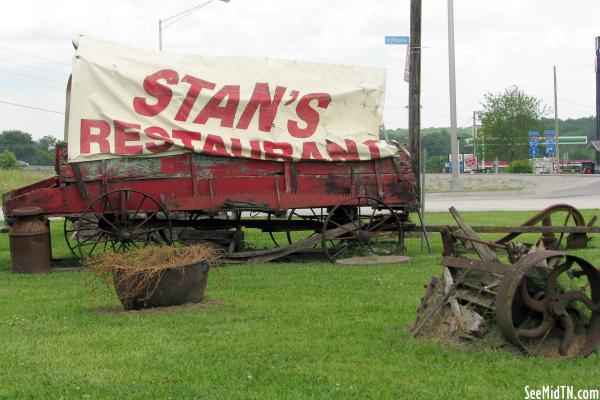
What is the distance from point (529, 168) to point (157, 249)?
2351 inches

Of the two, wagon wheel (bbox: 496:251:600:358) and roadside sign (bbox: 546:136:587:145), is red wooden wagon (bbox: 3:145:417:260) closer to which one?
wagon wheel (bbox: 496:251:600:358)

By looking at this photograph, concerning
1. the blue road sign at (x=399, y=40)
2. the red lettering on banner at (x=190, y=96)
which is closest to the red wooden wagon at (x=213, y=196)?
the red lettering on banner at (x=190, y=96)

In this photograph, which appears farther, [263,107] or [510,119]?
[510,119]

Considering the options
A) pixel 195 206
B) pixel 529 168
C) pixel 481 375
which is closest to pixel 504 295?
pixel 481 375

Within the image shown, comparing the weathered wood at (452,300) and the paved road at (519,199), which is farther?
the paved road at (519,199)

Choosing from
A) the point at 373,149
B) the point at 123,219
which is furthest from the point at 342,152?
the point at 123,219

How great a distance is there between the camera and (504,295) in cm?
614

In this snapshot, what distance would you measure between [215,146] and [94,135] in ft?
6.00

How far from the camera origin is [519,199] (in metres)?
31.1

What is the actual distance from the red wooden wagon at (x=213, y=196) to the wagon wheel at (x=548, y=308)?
6267mm

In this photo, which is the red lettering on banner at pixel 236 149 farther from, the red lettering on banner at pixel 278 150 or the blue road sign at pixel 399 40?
the blue road sign at pixel 399 40

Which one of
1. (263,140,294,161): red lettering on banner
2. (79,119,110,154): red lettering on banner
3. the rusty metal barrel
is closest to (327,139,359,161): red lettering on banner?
(263,140,294,161): red lettering on banner

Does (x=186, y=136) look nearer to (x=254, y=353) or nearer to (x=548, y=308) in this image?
(x=254, y=353)

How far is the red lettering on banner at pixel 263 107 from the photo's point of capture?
1295cm
